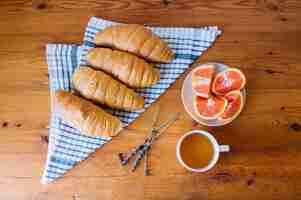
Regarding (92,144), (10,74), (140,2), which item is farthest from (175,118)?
(10,74)

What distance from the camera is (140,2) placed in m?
1.01

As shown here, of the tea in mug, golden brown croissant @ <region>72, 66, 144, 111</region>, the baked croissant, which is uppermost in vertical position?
golden brown croissant @ <region>72, 66, 144, 111</region>

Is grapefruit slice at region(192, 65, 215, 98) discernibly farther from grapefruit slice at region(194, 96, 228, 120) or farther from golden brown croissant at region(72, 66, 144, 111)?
golden brown croissant at region(72, 66, 144, 111)

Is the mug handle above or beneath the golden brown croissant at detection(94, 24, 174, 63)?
beneath

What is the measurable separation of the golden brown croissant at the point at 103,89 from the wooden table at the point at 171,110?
86 mm

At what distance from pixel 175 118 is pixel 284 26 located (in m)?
0.43

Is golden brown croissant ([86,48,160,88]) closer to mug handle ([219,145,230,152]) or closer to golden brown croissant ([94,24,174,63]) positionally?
golden brown croissant ([94,24,174,63])

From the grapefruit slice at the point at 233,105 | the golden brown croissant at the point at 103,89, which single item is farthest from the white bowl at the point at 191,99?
the golden brown croissant at the point at 103,89

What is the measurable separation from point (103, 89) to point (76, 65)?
0.51 feet

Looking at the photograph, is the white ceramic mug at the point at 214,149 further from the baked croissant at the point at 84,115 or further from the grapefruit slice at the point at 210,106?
the baked croissant at the point at 84,115

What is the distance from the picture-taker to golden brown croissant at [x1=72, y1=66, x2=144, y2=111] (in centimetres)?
85

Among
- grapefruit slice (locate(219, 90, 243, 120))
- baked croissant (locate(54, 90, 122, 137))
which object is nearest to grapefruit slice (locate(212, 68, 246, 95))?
grapefruit slice (locate(219, 90, 243, 120))

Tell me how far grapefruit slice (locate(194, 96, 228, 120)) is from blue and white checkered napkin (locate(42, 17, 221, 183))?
12cm

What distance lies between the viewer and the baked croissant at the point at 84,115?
83cm
